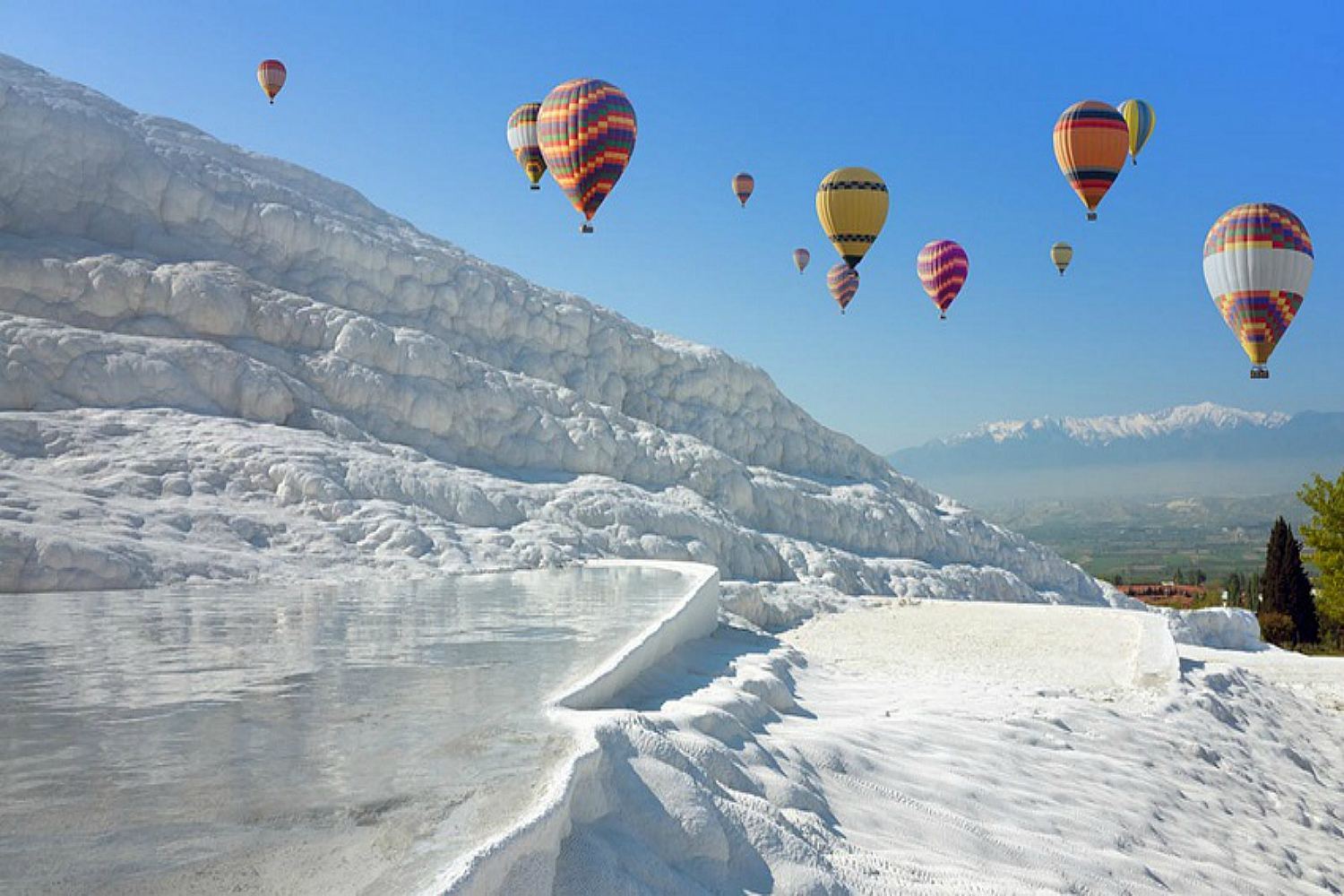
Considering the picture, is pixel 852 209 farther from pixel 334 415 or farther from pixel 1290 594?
pixel 1290 594

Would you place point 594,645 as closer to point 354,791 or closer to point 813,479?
point 354,791

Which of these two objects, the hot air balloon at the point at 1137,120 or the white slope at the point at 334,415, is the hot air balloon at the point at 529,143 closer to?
the white slope at the point at 334,415

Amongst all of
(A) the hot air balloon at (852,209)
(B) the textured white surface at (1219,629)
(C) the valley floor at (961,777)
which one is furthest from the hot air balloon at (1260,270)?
(C) the valley floor at (961,777)

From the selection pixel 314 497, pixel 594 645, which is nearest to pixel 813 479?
pixel 314 497

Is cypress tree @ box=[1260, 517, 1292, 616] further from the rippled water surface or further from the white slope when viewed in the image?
the rippled water surface

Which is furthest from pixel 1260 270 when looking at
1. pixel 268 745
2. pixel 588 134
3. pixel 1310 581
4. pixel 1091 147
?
pixel 268 745

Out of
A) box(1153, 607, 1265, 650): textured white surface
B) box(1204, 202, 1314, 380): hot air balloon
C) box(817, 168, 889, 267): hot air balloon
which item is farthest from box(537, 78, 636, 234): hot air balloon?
box(1153, 607, 1265, 650): textured white surface

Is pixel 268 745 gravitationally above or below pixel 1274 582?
below
